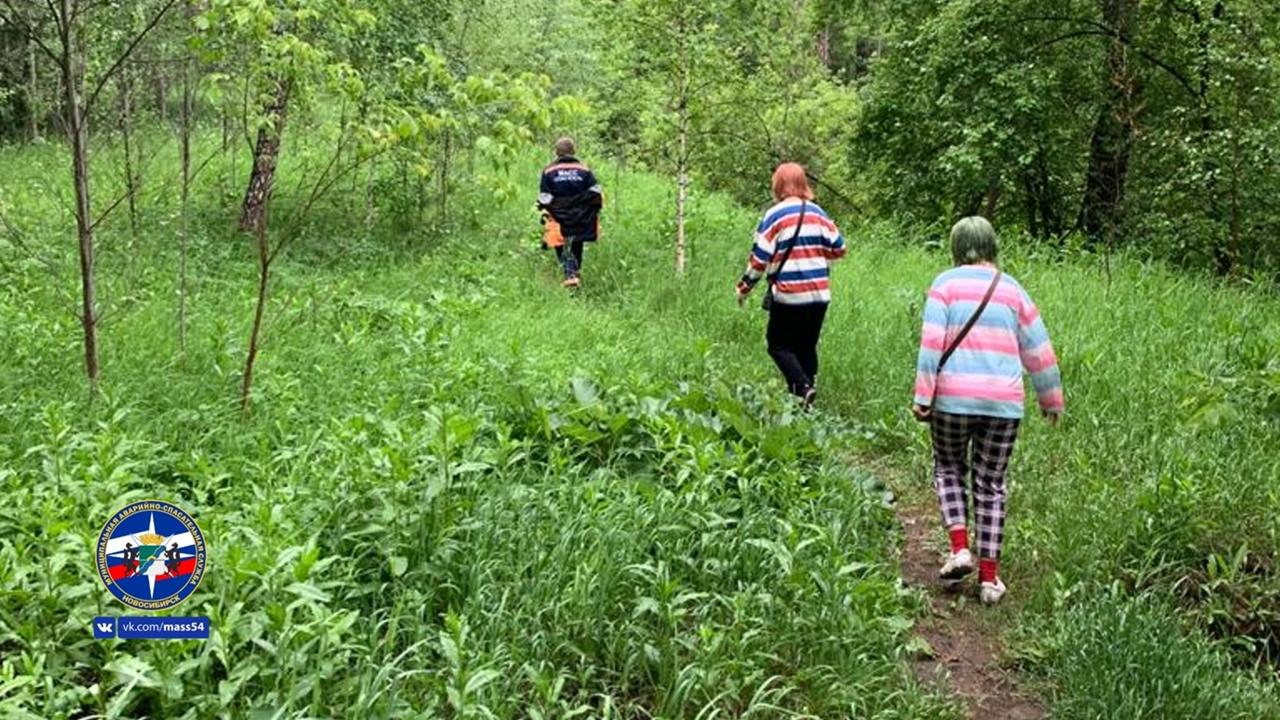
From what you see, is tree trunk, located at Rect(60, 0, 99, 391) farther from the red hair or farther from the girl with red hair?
the red hair

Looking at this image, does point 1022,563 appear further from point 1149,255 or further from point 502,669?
point 1149,255

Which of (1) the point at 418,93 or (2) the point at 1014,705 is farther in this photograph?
(1) the point at 418,93

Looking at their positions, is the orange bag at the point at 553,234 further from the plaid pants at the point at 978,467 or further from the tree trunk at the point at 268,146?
the plaid pants at the point at 978,467

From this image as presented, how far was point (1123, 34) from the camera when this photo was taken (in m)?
13.1

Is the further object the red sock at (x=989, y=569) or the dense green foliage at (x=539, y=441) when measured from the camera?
the red sock at (x=989, y=569)

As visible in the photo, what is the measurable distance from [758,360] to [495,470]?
170 inches

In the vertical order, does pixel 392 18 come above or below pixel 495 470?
above

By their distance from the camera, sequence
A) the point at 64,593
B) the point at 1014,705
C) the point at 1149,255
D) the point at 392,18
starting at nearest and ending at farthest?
the point at 64,593
the point at 1014,705
the point at 392,18
the point at 1149,255

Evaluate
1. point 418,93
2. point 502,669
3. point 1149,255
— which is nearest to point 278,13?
point 418,93

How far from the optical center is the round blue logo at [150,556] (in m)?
2.55

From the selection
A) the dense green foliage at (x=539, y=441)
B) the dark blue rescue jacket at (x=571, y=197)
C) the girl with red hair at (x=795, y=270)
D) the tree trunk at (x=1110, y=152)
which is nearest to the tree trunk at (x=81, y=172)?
the dense green foliage at (x=539, y=441)

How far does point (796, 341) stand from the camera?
6.54 m

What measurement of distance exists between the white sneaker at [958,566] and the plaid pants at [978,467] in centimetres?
7

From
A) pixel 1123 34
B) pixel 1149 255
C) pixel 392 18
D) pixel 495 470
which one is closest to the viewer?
pixel 495 470
